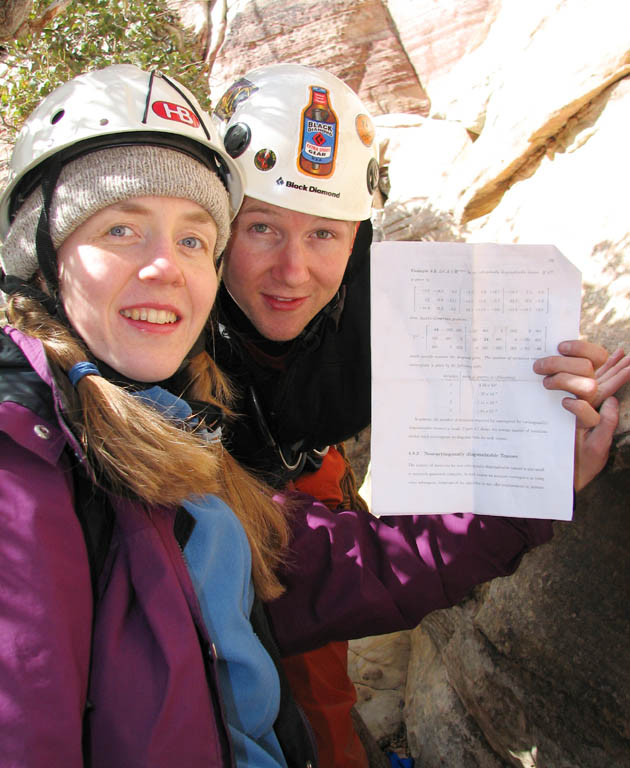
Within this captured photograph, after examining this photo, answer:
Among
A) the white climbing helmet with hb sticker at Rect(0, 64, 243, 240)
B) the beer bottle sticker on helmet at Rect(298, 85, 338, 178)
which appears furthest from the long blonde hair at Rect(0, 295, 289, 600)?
the beer bottle sticker on helmet at Rect(298, 85, 338, 178)

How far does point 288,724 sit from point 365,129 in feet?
9.12

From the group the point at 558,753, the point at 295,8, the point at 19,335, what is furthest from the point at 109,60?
the point at 295,8

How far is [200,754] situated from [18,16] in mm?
3262

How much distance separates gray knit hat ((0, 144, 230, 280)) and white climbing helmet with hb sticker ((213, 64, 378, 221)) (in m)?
0.89

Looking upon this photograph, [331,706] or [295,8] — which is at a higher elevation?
[295,8]

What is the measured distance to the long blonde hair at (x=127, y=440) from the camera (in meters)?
1.65

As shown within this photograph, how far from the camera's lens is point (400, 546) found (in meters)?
2.34

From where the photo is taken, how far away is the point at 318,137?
10.1 ft

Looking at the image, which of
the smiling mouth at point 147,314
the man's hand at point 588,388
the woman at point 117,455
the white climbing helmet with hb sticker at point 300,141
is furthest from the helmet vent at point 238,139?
the man's hand at point 588,388

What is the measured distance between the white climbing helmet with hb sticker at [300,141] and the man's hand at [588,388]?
1.45 meters

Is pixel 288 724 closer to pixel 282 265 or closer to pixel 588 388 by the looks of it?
pixel 588 388

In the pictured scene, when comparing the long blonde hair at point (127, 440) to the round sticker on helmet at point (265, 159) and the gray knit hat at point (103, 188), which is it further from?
the round sticker on helmet at point (265, 159)

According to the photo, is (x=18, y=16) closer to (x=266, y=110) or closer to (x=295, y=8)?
(x=266, y=110)

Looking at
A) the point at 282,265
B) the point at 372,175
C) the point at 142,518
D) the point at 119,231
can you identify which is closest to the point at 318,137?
the point at 372,175
